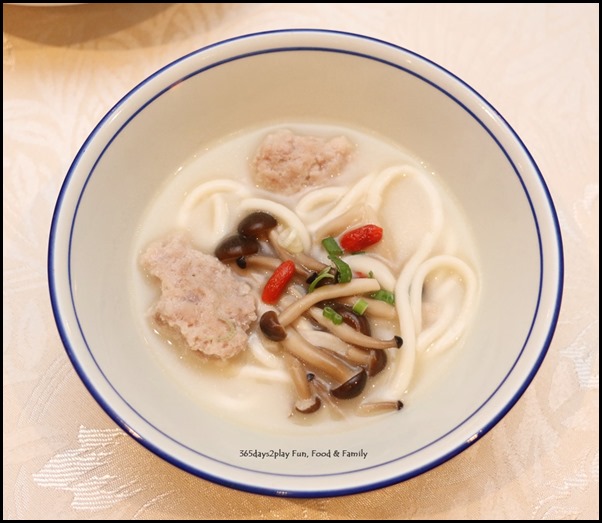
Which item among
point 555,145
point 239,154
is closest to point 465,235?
point 555,145

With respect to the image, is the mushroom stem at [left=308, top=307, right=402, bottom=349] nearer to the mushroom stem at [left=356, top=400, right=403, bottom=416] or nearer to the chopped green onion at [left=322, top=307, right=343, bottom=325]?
the chopped green onion at [left=322, top=307, right=343, bottom=325]

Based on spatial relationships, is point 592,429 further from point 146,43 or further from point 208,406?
point 146,43

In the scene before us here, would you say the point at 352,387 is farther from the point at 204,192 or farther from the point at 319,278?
the point at 204,192

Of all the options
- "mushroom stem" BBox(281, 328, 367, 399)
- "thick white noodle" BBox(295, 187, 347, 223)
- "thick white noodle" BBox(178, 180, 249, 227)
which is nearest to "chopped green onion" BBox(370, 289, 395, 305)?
"mushroom stem" BBox(281, 328, 367, 399)

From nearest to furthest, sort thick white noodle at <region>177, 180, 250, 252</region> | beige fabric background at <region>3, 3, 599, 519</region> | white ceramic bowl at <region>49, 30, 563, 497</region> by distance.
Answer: white ceramic bowl at <region>49, 30, 563, 497</region>, beige fabric background at <region>3, 3, 599, 519</region>, thick white noodle at <region>177, 180, 250, 252</region>

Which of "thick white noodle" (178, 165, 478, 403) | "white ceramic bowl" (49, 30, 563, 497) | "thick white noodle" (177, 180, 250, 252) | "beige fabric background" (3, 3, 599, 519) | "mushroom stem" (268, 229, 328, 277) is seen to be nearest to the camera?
"white ceramic bowl" (49, 30, 563, 497)

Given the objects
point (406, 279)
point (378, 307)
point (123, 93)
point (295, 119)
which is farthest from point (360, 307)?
point (123, 93)
